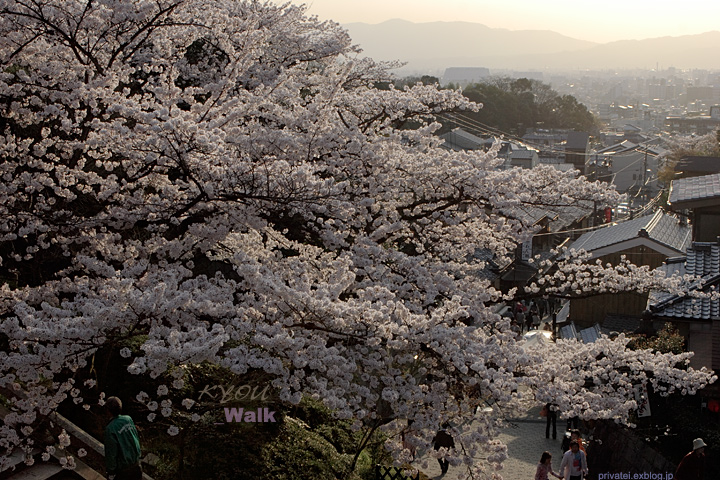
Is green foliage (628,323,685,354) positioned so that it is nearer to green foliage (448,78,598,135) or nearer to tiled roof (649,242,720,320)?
tiled roof (649,242,720,320)

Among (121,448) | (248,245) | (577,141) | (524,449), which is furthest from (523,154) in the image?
(121,448)

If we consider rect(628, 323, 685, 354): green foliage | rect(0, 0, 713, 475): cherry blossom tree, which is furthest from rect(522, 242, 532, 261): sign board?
rect(0, 0, 713, 475): cherry blossom tree

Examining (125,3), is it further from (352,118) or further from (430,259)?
(430,259)

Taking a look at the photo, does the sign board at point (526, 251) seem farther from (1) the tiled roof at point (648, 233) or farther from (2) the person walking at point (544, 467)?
(2) the person walking at point (544, 467)

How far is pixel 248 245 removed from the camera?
7.66 metres

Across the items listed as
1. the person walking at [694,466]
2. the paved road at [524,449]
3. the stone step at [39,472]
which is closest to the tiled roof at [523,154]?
the paved road at [524,449]

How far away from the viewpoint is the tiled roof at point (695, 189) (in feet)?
49.2

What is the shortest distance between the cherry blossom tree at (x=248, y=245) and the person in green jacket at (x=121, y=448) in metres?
0.43

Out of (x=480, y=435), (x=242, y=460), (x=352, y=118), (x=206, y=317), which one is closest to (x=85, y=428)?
(x=242, y=460)

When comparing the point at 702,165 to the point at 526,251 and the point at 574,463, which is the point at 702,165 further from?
the point at 574,463

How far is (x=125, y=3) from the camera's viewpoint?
7230 mm

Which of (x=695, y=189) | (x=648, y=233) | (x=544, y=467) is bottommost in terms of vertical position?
(x=544, y=467)

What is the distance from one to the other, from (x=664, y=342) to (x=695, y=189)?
582 centimetres

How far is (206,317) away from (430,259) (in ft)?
10.1
